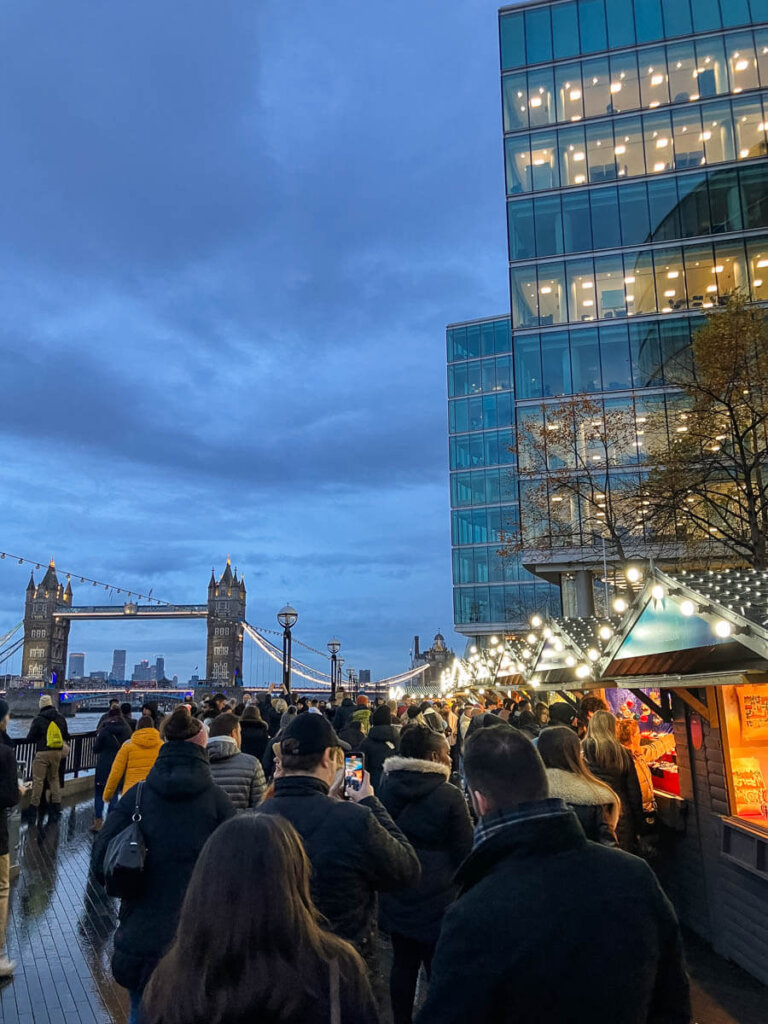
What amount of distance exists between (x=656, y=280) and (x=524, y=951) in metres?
36.5

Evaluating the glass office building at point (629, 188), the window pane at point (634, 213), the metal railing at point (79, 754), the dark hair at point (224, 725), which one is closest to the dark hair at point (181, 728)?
the dark hair at point (224, 725)

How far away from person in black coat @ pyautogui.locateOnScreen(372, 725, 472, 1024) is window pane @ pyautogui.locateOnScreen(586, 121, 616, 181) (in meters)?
37.4

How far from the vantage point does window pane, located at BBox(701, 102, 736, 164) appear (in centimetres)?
3488

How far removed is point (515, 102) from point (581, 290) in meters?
11.5

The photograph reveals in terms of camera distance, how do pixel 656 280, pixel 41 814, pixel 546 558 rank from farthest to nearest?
1. pixel 656 280
2. pixel 546 558
3. pixel 41 814

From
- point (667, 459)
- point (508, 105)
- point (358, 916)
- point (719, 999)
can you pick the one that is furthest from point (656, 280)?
point (358, 916)

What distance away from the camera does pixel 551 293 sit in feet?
117

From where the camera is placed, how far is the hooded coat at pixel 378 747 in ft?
25.6

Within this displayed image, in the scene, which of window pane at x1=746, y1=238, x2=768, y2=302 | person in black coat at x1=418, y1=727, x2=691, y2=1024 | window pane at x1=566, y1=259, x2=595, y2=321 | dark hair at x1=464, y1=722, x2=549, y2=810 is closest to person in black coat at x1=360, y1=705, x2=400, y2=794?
dark hair at x1=464, y1=722, x2=549, y2=810

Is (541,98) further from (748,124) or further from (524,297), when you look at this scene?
(524,297)

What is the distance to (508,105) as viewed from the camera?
38.7m

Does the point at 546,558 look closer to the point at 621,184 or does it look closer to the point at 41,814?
the point at 621,184

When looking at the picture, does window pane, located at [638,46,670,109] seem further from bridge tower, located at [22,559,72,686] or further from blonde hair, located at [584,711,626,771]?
bridge tower, located at [22,559,72,686]

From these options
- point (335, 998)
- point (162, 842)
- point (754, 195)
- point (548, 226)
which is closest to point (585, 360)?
point (548, 226)
